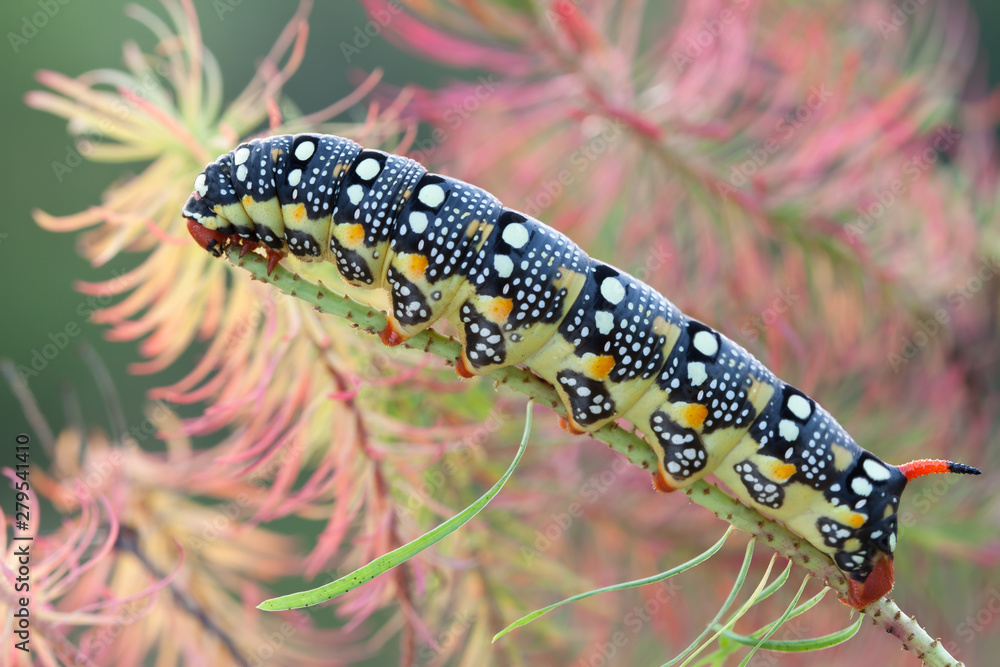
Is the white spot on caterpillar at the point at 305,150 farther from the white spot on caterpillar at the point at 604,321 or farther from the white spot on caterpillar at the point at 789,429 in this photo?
the white spot on caterpillar at the point at 789,429

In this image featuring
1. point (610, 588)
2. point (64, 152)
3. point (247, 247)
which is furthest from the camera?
point (64, 152)

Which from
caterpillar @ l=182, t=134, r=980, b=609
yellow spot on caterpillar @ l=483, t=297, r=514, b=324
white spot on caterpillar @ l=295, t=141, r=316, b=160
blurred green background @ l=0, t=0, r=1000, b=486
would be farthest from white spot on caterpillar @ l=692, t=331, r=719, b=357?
blurred green background @ l=0, t=0, r=1000, b=486

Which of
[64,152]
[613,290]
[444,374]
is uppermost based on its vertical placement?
[613,290]

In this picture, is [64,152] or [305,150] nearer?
[305,150]

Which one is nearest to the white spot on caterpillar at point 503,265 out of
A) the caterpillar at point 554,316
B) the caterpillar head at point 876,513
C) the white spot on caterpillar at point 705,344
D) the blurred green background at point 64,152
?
the caterpillar at point 554,316

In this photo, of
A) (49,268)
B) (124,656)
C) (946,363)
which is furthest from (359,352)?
(49,268)

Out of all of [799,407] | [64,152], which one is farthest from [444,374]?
[64,152]

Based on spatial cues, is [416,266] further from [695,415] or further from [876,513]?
[876,513]
